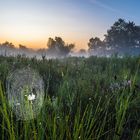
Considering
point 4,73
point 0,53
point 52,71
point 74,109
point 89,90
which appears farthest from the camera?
point 0,53

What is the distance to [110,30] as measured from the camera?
9212 centimetres

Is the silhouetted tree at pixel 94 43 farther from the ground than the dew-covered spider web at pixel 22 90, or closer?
farther from the ground

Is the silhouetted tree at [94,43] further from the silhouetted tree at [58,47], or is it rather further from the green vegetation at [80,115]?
the green vegetation at [80,115]

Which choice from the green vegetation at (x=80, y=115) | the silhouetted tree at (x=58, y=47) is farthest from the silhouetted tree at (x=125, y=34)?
the green vegetation at (x=80, y=115)

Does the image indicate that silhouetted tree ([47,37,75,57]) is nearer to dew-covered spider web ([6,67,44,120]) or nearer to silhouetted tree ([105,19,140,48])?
silhouetted tree ([105,19,140,48])

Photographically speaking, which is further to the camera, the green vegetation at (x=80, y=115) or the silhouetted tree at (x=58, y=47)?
the silhouetted tree at (x=58, y=47)

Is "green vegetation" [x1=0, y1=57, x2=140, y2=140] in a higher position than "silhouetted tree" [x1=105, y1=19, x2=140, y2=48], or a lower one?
lower

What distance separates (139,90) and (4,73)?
2.20 m

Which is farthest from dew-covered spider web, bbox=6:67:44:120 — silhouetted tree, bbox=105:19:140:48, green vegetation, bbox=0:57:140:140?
silhouetted tree, bbox=105:19:140:48

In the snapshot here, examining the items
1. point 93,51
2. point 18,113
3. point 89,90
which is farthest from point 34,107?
point 93,51

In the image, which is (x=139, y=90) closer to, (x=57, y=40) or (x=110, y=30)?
(x=110, y=30)

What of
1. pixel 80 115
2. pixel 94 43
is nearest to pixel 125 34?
pixel 94 43

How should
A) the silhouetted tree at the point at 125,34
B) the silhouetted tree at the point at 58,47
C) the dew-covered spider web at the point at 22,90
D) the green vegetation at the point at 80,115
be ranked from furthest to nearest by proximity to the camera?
the silhouetted tree at the point at 58,47
the silhouetted tree at the point at 125,34
the dew-covered spider web at the point at 22,90
the green vegetation at the point at 80,115

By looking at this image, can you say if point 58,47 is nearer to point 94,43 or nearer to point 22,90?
point 94,43
